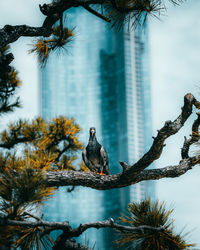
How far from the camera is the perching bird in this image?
5.25 meters

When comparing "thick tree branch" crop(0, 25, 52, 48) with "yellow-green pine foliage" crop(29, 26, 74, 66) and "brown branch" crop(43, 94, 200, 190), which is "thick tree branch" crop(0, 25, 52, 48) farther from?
"brown branch" crop(43, 94, 200, 190)

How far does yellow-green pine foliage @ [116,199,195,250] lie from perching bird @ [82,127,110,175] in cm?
196

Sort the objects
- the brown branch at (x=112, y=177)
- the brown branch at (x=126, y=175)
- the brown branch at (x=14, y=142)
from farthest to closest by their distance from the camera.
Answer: the brown branch at (x=14, y=142), the brown branch at (x=112, y=177), the brown branch at (x=126, y=175)

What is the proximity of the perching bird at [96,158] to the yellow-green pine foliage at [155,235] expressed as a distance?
6.42ft

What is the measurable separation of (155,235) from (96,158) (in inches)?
88.0

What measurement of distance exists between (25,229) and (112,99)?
261ft

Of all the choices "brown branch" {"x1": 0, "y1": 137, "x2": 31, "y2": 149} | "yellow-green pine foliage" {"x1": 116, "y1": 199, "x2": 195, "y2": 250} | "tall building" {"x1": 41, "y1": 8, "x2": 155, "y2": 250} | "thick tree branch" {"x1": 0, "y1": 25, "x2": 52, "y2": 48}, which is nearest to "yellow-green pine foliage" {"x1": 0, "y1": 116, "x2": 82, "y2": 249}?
"brown branch" {"x1": 0, "y1": 137, "x2": 31, "y2": 149}

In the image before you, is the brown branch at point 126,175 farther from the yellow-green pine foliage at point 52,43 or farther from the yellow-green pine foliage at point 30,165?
the yellow-green pine foliage at point 52,43

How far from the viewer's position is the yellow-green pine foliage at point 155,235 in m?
3.16

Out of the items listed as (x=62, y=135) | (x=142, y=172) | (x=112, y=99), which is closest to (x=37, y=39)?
(x=62, y=135)

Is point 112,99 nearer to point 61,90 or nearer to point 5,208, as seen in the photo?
point 61,90

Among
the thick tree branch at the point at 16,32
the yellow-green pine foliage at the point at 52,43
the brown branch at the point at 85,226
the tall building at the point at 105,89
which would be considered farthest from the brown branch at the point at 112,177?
the tall building at the point at 105,89

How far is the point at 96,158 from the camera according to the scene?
17.5ft

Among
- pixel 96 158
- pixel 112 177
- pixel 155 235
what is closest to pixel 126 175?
pixel 112 177
